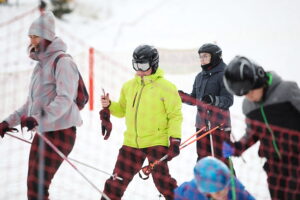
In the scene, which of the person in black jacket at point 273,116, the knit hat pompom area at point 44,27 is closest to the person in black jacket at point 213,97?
the person in black jacket at point 273,116

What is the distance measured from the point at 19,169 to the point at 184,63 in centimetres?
710

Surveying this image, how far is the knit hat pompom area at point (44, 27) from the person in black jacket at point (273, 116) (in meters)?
1.46

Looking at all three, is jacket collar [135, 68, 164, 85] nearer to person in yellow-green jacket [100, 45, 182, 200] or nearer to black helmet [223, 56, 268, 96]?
person in yellow-green jacket [100, 45, 182, 200]

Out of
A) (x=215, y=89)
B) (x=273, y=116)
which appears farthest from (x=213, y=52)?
(x=273, y=116)

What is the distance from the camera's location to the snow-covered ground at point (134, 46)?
5.46 meters

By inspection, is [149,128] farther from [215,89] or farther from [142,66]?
[215,89]

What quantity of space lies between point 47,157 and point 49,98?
473 millimetres

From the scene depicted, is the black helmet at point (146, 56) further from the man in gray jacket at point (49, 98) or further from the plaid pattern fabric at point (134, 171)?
the plaid pattern fabric at point (134, 171)

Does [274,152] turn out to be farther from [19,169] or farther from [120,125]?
[120,125]

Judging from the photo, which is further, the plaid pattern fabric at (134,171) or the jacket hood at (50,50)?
the plaid pattern fabric at (134,171)

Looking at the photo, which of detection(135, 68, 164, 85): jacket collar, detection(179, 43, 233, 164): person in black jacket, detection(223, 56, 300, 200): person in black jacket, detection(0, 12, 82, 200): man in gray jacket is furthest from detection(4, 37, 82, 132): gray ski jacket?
detection(179, 43, 233, 164): person in black jacket

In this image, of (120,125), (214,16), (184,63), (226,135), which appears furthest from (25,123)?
(214,16)

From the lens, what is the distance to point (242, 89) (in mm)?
2783

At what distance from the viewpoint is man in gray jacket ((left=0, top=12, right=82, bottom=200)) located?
3295 mm
